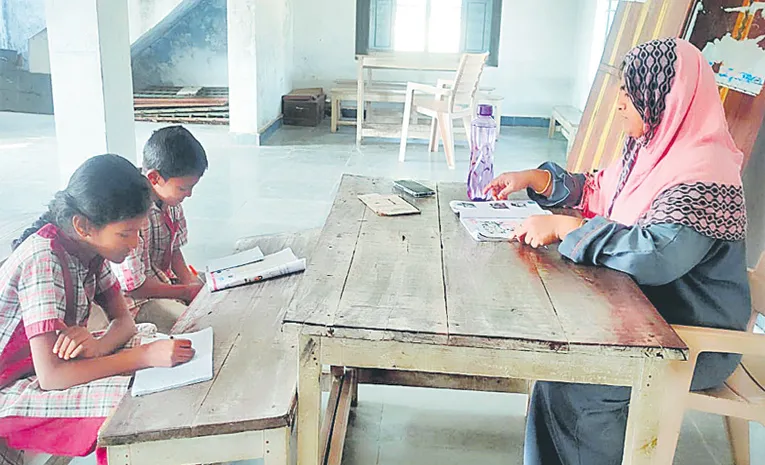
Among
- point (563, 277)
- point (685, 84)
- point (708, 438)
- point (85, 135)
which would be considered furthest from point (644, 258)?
point (85, 135)

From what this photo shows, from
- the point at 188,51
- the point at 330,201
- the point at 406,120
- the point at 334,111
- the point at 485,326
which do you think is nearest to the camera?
the point at 485,326

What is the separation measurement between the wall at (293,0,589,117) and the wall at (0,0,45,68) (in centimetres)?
324

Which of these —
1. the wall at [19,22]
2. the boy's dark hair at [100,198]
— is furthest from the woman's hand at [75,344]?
the wall at [19,22]

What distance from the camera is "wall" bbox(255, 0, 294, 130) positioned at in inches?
294

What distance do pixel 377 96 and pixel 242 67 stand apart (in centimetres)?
138

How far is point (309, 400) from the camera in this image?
4.88ft

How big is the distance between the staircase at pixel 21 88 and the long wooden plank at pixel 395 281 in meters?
8.22

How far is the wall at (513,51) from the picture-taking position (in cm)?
902

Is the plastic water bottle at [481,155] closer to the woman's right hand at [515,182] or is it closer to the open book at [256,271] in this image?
the woman's right hand at [515,182]

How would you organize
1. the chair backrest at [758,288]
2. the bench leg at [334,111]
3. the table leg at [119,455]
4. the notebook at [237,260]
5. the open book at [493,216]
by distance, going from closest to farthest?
1. the table leg at [119,455]
2. the open book at [493,216]
3. the chair backrest at [758,288]
4. the notebook at [237,260]
5. the bench leg at [334,111]

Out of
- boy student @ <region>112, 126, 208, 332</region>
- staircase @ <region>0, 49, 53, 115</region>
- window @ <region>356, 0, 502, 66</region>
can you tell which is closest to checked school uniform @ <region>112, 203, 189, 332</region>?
boy student @ <region>112, 126, 208, 332</region>

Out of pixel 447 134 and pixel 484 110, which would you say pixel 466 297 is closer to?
pixel 484 110

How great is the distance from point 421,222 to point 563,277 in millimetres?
515

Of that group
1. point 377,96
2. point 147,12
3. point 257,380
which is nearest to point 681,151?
point 257,380
